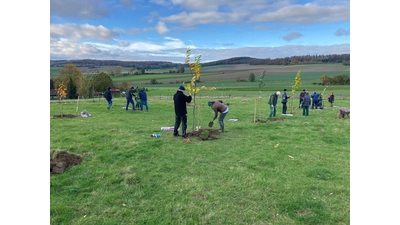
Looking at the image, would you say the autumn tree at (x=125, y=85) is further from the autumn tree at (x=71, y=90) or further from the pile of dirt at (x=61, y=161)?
the pile of dirt at (x=61, y=161)

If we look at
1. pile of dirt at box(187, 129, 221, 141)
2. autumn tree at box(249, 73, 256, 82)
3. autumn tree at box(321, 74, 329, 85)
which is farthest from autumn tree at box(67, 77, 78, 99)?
pile of dirt at box(187, 129, 221, 141)

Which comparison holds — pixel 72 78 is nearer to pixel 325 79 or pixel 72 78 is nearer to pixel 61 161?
pixel 325 79

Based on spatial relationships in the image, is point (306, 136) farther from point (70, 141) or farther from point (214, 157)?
point (70, 141)

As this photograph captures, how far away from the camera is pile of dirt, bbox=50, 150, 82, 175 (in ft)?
21.1

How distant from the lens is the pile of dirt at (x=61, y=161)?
21.1 ft

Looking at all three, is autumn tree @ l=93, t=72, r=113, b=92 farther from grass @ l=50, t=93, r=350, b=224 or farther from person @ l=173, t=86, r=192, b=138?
person @ l=173, t=86, r=192, b=138

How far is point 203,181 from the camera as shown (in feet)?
19.3

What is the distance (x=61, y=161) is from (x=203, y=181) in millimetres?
3754

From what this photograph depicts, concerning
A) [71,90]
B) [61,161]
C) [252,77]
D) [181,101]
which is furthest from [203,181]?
[71,90]

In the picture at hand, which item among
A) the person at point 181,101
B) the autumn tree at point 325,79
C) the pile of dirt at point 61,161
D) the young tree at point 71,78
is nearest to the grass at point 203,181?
the pile of dirt at point 61,161

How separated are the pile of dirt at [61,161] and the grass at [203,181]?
20 cm

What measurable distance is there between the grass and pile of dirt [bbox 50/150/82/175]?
0.67 ft

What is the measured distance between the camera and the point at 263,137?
10.4 m
